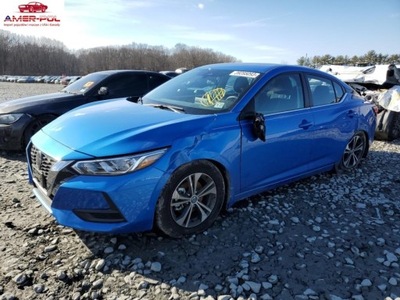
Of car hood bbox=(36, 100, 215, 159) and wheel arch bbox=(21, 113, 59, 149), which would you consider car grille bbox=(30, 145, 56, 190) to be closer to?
car hood bbox=(36, 100, 215, 159)

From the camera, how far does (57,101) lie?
5.66m

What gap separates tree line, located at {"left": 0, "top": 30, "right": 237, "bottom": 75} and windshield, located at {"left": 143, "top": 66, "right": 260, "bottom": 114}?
234ft

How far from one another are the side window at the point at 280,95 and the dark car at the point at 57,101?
2005 mm

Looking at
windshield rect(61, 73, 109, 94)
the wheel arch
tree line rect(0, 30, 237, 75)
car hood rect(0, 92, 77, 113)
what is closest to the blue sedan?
the wheel arch

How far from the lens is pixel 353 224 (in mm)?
3312

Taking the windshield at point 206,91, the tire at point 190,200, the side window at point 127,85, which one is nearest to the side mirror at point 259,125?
the windshield at point 206,91

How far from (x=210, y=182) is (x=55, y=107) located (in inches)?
153

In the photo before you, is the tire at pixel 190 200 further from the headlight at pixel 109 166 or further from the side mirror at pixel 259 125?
the side mirror at pixel 259 125

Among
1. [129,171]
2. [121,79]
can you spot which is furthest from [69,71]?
[129,171]

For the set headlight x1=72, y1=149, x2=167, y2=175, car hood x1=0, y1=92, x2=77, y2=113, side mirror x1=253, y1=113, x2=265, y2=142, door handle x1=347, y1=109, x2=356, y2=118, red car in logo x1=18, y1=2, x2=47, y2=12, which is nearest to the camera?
headlight x1=72, y1=149, x2=167, y2=175

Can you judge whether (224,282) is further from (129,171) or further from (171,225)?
(129,171)

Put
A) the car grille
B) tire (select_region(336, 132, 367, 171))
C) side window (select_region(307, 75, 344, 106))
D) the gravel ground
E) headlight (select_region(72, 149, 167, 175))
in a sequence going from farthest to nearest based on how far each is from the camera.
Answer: tire (select_region(336, 132, 367, 171)) < side window (select_region(307, 75, 344, 106)) < the car grille < headlight (select_region(72, 149, 167, 175)) < the gravel ground

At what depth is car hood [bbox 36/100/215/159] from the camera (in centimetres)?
252

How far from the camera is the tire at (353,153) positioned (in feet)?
15.5
